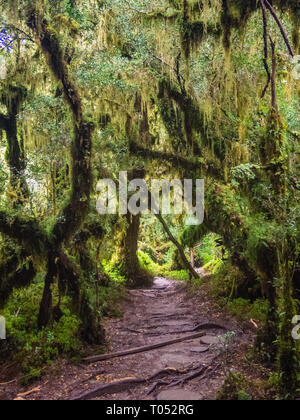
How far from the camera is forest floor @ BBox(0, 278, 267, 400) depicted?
19.4 feet

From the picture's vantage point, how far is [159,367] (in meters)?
6.85

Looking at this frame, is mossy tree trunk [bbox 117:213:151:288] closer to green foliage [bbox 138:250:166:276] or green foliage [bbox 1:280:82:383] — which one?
green foliage [bbox 138:250:166:276]

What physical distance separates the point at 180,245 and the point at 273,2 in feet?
33.2

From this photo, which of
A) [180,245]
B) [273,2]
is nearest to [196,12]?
[273,2]

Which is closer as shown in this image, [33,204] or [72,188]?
[72,188]

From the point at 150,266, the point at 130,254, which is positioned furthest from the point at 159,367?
the point at 150,266

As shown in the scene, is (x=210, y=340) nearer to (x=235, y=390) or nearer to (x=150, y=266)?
(x=235, y=390)

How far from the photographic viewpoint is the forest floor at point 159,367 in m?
5.91

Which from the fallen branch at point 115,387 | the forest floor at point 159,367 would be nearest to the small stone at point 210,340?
the forest floor at point 159,367

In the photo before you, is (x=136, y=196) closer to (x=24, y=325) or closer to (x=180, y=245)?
(x=180, y=245)

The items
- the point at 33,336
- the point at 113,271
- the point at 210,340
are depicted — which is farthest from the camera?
the point at 113,271

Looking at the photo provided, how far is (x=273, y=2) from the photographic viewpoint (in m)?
7.29

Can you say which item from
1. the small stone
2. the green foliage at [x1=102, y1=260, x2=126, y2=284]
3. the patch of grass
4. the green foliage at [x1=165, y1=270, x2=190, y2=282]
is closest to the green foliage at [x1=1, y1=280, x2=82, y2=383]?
the small stone

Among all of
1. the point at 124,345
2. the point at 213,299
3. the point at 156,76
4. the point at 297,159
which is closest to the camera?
the point at 124,345
